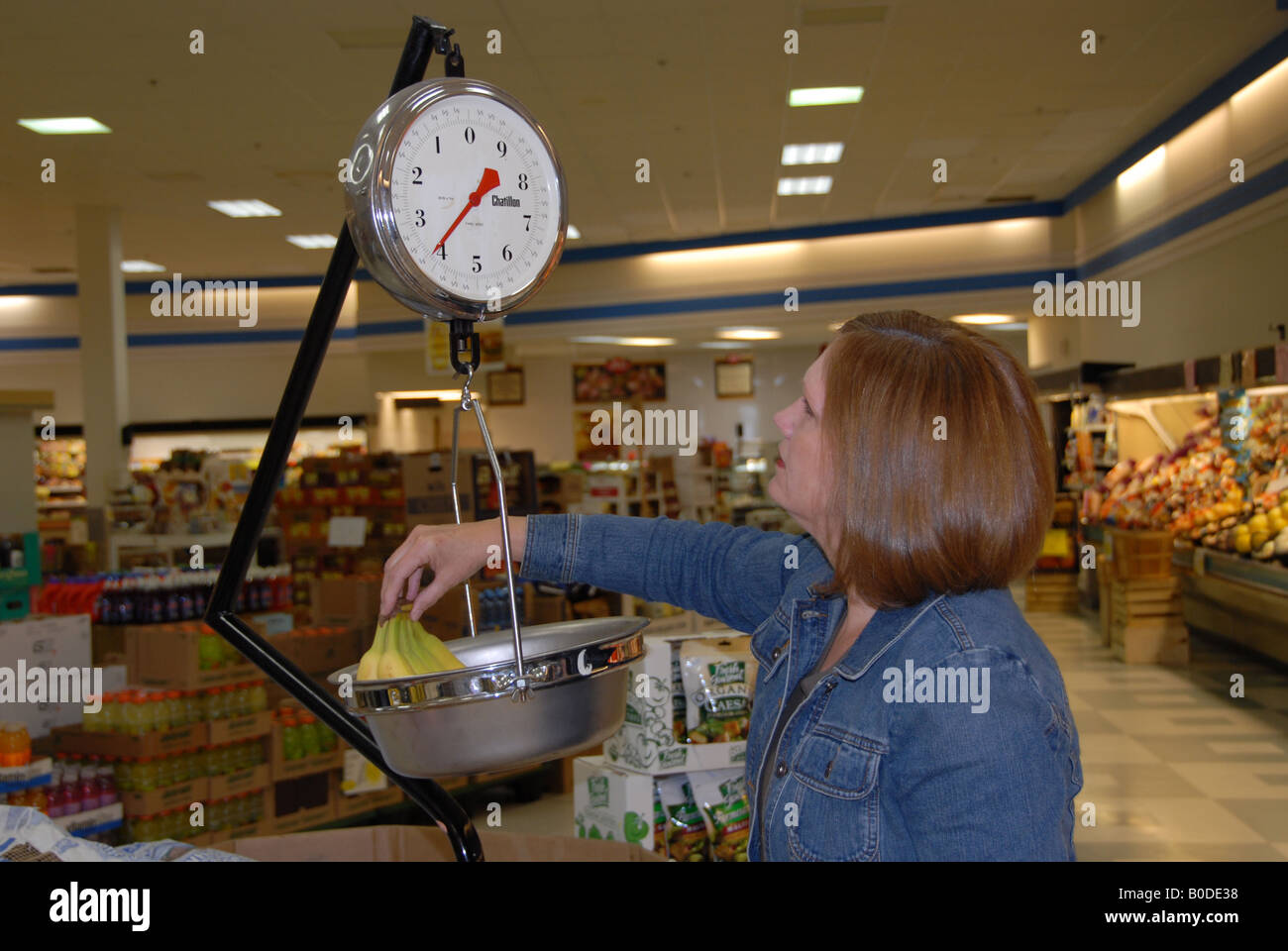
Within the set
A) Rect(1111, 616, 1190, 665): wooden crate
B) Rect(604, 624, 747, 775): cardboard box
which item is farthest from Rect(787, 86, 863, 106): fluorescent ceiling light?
Rect(604, 624, 747, 775): cardboard box

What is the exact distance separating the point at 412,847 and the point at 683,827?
2.77 feet

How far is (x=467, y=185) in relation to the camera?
1.25 metres

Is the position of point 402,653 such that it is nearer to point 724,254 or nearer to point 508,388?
point 724,254

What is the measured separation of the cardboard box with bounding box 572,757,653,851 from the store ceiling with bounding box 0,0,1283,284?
5.22 metres

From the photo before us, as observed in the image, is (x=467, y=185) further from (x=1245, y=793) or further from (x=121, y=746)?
(x=1245, y=793)

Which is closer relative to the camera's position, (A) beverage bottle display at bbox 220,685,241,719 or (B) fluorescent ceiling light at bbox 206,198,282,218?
(A) beverage bottle display at bbox 220,685,241,719

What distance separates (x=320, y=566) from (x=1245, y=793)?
6571 millimetres

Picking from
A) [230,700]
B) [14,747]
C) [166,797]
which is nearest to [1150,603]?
[230,700]

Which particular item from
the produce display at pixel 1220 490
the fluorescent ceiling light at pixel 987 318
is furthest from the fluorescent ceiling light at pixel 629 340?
the produce display at pixel 1220 490

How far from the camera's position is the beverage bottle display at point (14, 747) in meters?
3.29

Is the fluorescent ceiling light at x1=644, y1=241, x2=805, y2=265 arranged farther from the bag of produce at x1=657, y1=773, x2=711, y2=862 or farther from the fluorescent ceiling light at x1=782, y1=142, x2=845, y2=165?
the bag of produce at x1=657, y1=773, x2=711, y2=862

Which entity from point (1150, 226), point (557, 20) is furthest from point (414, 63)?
point (1150, 226)

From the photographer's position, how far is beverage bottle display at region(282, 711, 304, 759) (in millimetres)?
4188

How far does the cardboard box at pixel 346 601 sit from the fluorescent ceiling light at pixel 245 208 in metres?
7.03
